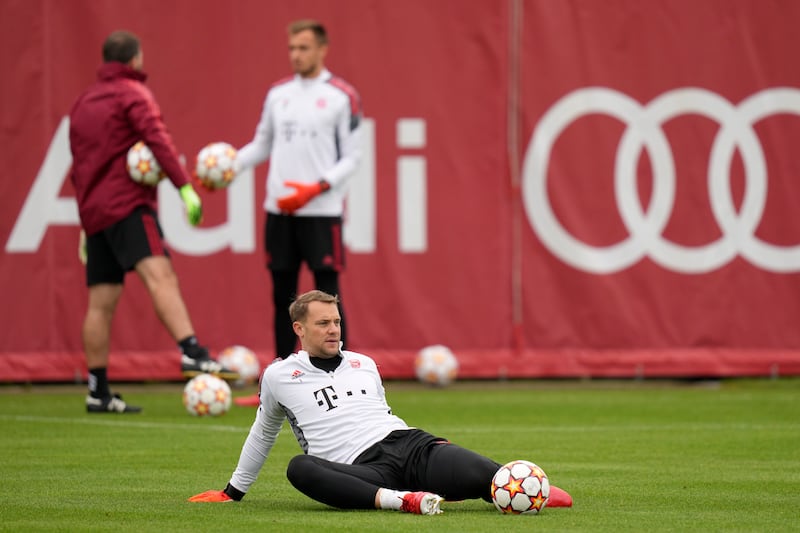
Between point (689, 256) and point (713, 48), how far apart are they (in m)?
1.77

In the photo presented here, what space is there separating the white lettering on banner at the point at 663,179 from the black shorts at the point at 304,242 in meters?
2.75

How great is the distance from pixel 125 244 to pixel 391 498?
4644 millimetres

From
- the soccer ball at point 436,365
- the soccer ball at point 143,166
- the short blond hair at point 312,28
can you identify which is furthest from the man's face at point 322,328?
the soccer ball at point 436,365

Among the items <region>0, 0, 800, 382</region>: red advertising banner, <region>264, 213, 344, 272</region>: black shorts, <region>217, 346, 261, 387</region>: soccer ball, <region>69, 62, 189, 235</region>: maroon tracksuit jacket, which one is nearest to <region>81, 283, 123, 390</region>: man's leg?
<region>69, 62, 189, 235</region>: maroon tracksuit jacket

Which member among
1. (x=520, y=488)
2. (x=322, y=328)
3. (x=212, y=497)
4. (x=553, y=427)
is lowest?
(x=553, y=427)

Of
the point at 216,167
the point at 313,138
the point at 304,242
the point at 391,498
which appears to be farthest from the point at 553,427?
the point at 391,498

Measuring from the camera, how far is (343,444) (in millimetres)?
A: 5941

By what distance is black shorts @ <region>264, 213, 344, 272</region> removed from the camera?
1021 centimetres

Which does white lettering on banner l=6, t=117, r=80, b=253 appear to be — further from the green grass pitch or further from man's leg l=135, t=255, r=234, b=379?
man's leg l=135, t=255, r=234, b=379

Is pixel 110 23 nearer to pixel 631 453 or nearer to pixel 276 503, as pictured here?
pixel 631 453

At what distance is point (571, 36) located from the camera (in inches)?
498

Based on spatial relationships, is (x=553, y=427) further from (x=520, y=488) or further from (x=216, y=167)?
(x=520, y=488)

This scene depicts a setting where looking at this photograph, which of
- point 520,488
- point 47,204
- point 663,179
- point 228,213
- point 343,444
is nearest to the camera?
point 520,488

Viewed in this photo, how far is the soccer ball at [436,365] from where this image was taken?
12211 millimetres
